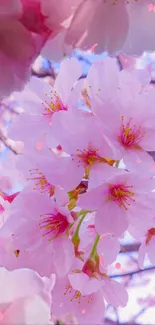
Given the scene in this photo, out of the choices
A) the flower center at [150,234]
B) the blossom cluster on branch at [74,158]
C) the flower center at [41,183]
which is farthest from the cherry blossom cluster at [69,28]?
the flower center at [150,234]

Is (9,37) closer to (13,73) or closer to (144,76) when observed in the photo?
(13,73)

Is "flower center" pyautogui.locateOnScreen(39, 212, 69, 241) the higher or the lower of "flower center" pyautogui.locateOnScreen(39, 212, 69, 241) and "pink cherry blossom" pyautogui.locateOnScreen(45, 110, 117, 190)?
the lower

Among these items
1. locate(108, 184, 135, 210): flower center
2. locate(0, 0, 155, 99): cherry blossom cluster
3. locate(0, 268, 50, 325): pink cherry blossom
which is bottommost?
locate(0, 268, 50, 325): pink cherry blossom

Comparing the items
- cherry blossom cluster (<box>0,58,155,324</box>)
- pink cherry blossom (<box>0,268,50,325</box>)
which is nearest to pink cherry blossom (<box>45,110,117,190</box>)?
cherry blossom cluster (<box>0,58,155,324</box>)

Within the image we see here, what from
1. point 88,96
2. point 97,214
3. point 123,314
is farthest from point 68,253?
point 123,314

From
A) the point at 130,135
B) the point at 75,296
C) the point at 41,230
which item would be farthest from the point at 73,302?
the point at 130,135

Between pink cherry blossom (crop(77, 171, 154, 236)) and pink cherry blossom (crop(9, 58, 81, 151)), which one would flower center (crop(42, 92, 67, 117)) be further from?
pink cherry blossom (crop(77, 171, 154, 236))

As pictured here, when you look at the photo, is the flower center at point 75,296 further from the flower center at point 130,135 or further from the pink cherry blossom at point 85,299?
the flower center at point 130,135
